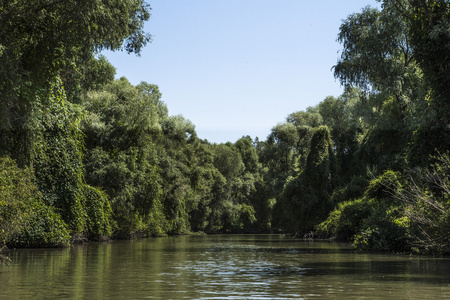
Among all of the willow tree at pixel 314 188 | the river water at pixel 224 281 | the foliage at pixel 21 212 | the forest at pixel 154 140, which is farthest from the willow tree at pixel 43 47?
the willow tree at pixel 314 188

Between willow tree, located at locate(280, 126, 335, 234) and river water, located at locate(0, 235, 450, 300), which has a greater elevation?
willow tree, located at locate(280, 126, 335, 234)

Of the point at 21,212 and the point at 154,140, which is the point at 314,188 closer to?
the point at 154,140

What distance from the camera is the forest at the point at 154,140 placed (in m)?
19.0

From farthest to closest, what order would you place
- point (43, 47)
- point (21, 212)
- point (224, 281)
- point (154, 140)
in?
point (154, 140), point (21, 212), point (43, 47), point (224, 281)

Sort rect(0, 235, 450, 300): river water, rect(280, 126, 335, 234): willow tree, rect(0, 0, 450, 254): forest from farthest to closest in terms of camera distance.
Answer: rect(280, 126, 335, 234): willow tree
rect(0, 0, 450, 254): forest
rect(0, 235, 450, 300): river water

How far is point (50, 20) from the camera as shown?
717 inches

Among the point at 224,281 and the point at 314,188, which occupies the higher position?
the point at 314,188

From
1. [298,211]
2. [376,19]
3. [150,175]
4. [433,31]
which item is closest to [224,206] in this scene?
A: [298,211]

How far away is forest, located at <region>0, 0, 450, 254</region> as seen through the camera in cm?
1905

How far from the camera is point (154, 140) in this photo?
57500 millimetres

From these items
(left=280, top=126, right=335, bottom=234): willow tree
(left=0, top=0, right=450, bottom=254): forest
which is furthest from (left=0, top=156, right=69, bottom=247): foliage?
(left=280, top=126, right=335, bottom=234): willow tree

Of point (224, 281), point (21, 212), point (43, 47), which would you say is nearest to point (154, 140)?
point (21, 212)

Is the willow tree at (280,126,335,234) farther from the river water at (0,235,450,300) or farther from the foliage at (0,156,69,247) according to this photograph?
the river water at (0,235,450,300)

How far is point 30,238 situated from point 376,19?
89.0ft
